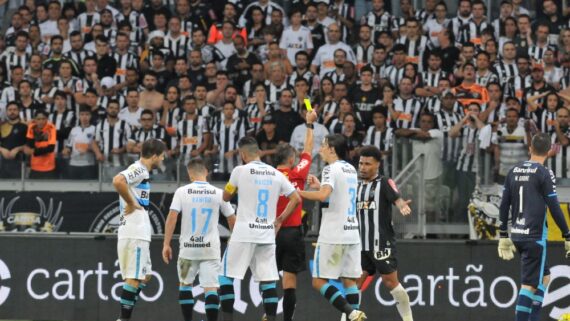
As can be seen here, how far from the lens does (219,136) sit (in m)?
20.0

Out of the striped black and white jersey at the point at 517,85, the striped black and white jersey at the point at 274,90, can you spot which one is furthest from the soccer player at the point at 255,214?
the striped black and white jersey at the point at 517,85

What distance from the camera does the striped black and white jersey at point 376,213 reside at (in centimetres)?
1441

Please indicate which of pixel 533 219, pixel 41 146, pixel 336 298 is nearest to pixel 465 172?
pixel 533 219

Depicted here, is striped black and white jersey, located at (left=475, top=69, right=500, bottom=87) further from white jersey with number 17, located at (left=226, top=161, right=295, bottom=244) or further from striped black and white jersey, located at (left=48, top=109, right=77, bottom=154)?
white jersey with number 17, located at (left=226, top=161, right=295, bottom=244)

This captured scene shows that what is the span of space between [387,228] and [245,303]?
121 inches

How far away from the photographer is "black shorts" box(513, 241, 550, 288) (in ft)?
44.9

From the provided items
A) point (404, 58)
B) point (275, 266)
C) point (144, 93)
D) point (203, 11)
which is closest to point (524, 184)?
point (275, 266)

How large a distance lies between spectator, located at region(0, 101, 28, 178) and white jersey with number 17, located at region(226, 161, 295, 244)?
6399mm

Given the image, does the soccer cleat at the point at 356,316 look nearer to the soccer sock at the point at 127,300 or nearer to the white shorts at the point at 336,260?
the white shorts at the point at 336,260

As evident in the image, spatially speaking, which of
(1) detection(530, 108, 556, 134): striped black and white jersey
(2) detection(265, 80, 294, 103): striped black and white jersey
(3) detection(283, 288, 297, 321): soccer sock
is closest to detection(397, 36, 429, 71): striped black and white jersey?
(2) detection(265, 80, 294, 103): striped black and white jersey

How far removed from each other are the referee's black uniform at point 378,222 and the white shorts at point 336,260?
1.45 ft

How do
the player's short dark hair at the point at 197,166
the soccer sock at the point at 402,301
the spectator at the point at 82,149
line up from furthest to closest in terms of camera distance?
the spectator at the point at 82,149, the soccer sock at the point at 402,301, the player's short dark hair at the point at 197,166

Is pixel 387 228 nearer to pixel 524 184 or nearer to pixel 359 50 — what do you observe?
pixel 524 184

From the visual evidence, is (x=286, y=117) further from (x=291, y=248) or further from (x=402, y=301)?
(x=402, y=301)
